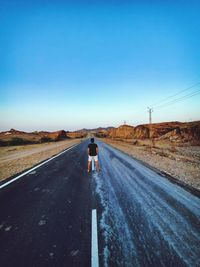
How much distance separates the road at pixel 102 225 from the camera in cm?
271

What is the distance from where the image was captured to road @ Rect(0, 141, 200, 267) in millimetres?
2715

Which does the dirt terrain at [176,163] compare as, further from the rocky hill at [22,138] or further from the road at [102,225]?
the rocky hill at [22,138]

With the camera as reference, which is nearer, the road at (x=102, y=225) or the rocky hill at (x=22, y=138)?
the road at (x=102, y=225)

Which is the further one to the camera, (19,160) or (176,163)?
(19,160)

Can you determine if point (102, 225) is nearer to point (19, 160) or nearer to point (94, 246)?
point (94, 246)

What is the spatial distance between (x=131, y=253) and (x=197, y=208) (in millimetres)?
2853

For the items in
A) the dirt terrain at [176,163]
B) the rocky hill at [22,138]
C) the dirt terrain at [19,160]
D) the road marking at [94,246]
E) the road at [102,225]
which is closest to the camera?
the road marking at [94,246]

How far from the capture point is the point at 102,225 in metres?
3.66

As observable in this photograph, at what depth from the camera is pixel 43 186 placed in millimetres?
6574

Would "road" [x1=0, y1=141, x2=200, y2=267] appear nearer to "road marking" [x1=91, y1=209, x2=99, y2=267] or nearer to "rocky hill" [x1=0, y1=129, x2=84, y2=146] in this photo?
"road marking" [x1=91, y1=209, x2=99, y2=267]

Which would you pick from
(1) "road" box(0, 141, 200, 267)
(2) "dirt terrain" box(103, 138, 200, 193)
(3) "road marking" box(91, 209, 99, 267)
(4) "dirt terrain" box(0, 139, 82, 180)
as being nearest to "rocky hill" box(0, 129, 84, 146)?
(4) "dirt terrain" box(0, 139, 82, 180)

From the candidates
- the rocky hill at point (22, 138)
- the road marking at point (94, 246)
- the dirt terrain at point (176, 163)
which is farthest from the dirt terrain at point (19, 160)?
the rocky hill at point (22, 138)

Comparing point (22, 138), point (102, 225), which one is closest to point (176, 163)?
point (102, 225)

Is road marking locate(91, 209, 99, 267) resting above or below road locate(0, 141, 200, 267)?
above
